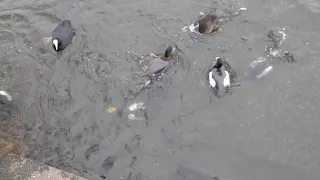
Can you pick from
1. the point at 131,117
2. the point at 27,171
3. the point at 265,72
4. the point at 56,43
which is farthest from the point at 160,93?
the point at 27,171

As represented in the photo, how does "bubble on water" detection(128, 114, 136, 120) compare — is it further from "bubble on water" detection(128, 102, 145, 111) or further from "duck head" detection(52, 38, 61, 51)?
"duck head" detection(52, 38, 61, 51)

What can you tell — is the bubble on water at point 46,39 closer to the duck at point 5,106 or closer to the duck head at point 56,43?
the duck head at point 56,43

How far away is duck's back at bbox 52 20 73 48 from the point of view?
31.8 ft

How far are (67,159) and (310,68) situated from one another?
557 centimetres

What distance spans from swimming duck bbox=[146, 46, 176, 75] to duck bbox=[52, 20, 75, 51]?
220cm

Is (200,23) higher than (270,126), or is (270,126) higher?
(200,23)

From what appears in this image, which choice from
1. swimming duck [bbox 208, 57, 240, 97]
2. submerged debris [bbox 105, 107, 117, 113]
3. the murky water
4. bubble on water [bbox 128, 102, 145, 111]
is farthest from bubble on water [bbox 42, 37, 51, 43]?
swimming duck [bbox 208, 57, 240, 97]

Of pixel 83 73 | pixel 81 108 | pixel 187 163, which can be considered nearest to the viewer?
pixel 187 163

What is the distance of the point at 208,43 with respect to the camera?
9.80 m

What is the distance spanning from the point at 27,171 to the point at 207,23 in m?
5.28

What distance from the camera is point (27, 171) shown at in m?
7.08

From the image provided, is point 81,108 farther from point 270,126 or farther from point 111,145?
point 270,126

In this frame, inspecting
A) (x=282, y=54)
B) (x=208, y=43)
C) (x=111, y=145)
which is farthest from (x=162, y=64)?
(x=282, y=54)

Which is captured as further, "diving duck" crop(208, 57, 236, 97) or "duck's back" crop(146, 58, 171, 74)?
"duck's back" crop(146, 58, 171, 74)
